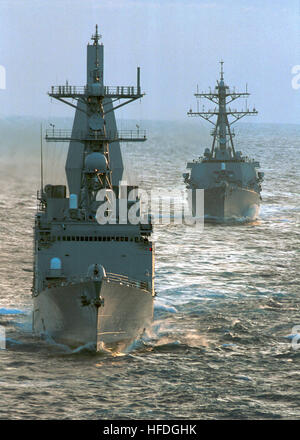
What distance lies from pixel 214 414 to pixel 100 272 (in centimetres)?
570

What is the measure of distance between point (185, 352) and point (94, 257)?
A: 4363 mm

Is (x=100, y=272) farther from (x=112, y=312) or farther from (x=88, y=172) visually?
(x=88, y=172)

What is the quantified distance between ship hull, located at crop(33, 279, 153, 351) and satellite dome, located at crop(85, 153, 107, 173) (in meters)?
4.84

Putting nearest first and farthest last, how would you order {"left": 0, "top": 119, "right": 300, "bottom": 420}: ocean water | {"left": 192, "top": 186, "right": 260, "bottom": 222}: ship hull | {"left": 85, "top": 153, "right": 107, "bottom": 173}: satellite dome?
{"left": 0, "top": 119, "right": 300, "bottom": 420}: ocean water → {"left": 85, "top": 153, "right": 107, "bottom": 173}: satellite dome → {"left": 192, "top": 186, "right": 260, "bottom": 222}: ship hull

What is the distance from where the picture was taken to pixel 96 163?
2522cm

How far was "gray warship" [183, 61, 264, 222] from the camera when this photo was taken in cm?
5091

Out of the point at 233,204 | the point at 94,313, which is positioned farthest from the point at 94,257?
the point at 233,204

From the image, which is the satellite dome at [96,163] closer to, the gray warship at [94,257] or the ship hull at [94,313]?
the gray warship at [94,257]

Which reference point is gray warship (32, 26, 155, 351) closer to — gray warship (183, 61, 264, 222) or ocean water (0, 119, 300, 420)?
ocean water (0, 119, 300, 420)

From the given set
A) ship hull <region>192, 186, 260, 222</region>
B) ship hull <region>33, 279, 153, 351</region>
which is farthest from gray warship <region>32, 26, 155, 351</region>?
ship hull <region>192, 186, 260, 222</region>

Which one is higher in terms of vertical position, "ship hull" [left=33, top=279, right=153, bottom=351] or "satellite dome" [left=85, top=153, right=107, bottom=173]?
"satellite dome" [left=85, top=153, right=107, bottom=173]

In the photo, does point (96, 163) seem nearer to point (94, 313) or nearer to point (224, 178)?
point (94, 313)
